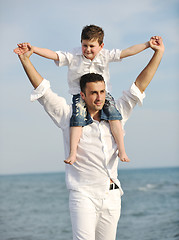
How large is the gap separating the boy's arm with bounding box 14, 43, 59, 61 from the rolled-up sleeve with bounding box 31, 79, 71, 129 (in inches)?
10.7

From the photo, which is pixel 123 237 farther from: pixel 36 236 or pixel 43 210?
pixel 43 210

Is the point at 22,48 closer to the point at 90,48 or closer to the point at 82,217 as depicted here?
the point at 90,48

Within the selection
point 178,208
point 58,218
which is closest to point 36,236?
point 58,218

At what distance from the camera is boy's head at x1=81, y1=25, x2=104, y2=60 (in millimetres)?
3875

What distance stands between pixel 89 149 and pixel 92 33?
0.98m

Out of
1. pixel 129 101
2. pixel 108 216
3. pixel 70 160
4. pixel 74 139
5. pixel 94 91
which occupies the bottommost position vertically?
pixel 108 216

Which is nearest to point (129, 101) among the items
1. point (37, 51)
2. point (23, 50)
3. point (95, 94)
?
point (95, 94)

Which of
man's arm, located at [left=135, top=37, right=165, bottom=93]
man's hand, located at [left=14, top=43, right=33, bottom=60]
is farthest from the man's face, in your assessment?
man's hand, located at [left=14, top=43, right=33, bottom=60]

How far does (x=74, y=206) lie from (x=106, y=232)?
394 millimetres

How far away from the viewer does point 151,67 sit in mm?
3783

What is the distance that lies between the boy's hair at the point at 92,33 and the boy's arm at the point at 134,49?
223mm

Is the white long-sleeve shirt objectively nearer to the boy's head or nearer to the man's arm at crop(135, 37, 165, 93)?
the man's arm at crop(135, 37, 165, 93)

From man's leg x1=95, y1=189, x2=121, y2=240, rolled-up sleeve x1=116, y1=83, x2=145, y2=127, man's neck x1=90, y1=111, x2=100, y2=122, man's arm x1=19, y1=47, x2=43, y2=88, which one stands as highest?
man's arm x1=19, y1=47, x2=43, y2=88

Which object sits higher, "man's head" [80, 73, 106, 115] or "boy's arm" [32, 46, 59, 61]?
"boy's arm" [32, 46, 59, 61]
